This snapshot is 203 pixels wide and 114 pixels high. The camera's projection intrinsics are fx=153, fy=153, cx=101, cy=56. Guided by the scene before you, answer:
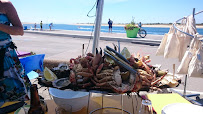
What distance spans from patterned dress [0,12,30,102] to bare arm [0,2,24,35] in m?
0.05

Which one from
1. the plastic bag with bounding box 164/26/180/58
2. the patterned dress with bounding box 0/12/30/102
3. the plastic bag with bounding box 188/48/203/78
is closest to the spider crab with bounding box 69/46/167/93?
the patterned dress with bounding box 0/12/30/102

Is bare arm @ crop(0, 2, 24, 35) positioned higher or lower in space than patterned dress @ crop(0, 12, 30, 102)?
higher

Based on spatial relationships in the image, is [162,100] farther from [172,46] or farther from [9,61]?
[9,61]

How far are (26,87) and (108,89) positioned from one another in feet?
4.06

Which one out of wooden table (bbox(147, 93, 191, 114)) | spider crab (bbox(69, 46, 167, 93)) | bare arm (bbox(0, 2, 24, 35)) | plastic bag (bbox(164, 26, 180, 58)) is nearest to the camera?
spider crab (bbox(69, 46, 167, 93))

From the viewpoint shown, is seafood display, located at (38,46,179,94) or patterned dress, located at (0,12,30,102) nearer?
seafood display, located at (38,46,179,94)

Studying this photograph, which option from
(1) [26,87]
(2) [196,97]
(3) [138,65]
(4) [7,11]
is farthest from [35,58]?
(2) [196,97]

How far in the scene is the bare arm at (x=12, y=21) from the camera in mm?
1601

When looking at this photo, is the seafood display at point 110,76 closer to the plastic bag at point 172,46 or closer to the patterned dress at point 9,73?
the patterned dress at point 9,73

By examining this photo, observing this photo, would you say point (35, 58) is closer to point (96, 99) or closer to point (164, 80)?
point (96, 99)

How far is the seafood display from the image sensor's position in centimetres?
107

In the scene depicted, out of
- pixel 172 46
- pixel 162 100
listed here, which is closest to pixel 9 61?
pixel 162 100

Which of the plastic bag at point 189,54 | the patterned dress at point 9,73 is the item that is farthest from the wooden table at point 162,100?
the patterned dress at point 9,73

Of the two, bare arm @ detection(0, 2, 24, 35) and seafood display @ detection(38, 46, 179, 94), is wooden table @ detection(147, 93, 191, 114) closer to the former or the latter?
seafood display @ detection(38, 46, 179, 94)
